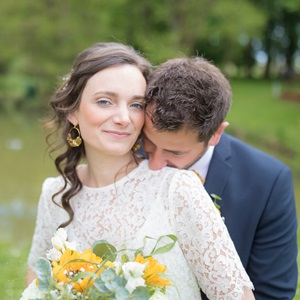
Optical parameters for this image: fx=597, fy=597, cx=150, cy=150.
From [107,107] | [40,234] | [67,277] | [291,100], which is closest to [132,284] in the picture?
[67,277]

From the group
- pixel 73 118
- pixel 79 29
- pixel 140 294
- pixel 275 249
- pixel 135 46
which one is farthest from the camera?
pixel 135 46

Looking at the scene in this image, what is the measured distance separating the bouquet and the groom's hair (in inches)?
25.2

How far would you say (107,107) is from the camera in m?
2.35

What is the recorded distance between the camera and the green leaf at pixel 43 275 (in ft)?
5.88

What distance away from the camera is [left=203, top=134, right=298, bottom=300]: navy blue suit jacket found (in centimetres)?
308

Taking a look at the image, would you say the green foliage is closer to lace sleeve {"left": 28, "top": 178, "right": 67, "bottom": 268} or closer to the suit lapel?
the suit lapel

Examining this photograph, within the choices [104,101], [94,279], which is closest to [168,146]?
[104,101]

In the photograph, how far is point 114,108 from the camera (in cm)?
235

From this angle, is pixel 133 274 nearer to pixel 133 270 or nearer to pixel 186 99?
pixel 133 270

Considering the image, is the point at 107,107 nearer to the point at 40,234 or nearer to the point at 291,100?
the point at 40,234

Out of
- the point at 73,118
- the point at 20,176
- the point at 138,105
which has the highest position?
the point at 138,105

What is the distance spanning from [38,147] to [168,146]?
1422 cm

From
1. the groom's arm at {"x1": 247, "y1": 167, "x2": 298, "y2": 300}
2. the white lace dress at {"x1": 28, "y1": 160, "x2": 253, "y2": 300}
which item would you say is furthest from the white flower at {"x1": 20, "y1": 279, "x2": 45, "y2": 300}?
the groom's arm at {"x1": 247, "y1": 167, "x2": 298, "y2": 300}

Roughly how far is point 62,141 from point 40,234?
1.47 feet
